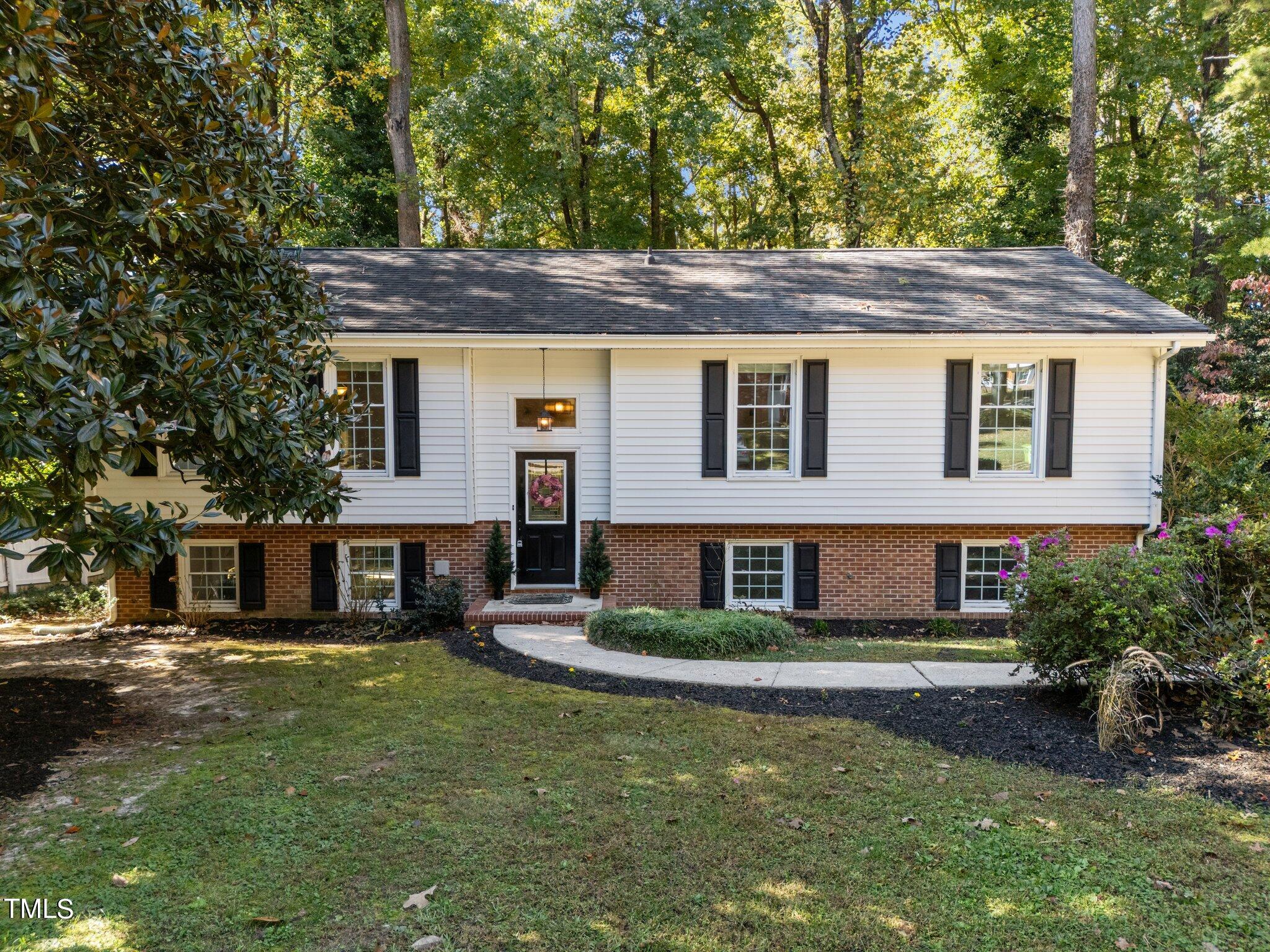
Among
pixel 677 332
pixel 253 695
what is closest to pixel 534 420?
pixel 677 332

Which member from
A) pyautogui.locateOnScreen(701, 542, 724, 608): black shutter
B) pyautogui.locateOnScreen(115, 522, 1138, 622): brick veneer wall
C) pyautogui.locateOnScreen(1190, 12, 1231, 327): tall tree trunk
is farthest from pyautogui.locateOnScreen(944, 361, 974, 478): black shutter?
pyautogui.locateOnScreen(1190, 12, 1231, 327): tall tree trunk

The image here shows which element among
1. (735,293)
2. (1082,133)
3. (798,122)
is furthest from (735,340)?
(798,122)

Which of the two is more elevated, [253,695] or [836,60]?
[836,60]

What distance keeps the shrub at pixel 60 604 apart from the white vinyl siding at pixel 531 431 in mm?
6237

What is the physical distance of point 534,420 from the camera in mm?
10781

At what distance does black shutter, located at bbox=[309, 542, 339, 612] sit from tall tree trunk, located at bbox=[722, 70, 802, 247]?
1710cm

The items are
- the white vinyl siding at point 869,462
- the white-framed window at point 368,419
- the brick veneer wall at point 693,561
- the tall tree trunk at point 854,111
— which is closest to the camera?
the white vinyl siding at point 869,462

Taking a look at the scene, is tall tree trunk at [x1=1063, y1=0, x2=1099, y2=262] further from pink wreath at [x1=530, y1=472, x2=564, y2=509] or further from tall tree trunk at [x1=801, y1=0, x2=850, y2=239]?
pink wreath at [x1=530, y1=472, x2=564, y2=509]

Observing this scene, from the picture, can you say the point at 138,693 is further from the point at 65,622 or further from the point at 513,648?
the point at 65,622

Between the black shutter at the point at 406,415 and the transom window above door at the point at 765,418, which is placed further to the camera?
the transom window above door at the point at 765,418

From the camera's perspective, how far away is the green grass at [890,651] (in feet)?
25.6

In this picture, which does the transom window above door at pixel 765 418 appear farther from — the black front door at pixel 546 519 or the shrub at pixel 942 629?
the shrub at pixel 942 629

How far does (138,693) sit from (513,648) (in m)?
3.62

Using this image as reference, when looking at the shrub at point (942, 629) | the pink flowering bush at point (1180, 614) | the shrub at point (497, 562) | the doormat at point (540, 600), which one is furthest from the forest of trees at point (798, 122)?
the pink flowering bush at point (1180, 614)
